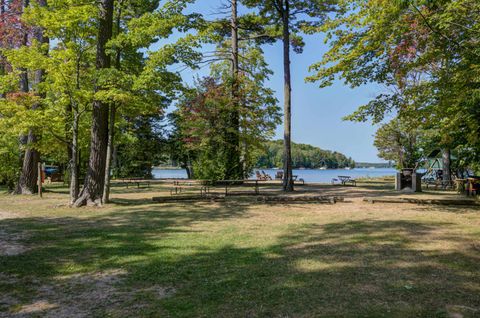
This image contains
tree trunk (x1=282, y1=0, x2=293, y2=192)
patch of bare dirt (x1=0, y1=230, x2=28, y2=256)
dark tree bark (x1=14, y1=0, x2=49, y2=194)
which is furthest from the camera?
tree trunk (x1=282, y1=0, x2=293, y2=192)

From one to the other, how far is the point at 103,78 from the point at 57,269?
7088 millimetres

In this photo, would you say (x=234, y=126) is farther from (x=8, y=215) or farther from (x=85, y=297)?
(x=85, y=297)

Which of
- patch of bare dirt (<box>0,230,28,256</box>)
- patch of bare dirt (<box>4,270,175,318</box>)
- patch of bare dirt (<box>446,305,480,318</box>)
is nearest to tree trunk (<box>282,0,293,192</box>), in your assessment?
patch of bare dirt (<box>0,230,28,256</box>)

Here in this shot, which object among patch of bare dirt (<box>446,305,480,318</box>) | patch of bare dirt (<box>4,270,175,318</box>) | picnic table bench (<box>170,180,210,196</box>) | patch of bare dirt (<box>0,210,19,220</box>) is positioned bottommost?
patch of bare dirt (<box>4,270,175,318</box>)

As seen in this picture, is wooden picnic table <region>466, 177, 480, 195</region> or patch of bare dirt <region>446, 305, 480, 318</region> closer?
patch of bare dirt <region>446, 305, 480, 318</region>

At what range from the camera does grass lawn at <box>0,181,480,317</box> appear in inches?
142

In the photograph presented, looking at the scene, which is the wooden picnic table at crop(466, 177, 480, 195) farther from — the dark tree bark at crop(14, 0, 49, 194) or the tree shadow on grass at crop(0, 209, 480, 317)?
the dark tree bark at crop(14, 0, 49, 194)

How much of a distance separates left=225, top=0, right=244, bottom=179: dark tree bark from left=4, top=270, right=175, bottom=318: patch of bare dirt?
16.6 m

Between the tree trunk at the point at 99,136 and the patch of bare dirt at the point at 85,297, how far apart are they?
7521 millimetres

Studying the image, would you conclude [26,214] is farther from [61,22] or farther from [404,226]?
[404,226]

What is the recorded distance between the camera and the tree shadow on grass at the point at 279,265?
360cm

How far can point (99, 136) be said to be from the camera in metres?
11.8

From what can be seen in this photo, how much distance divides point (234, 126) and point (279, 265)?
697 inches

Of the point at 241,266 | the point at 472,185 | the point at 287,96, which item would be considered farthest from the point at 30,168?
the point at 472,185
